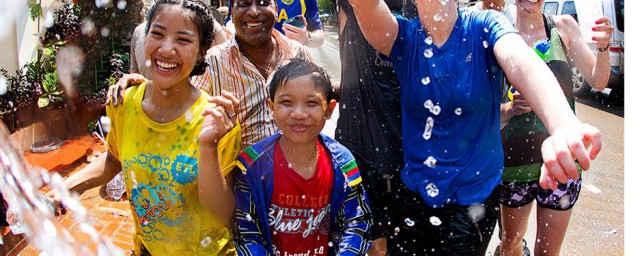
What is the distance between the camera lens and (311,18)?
11.4 feet

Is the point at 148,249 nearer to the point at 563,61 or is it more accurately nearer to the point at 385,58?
the point at 385,58

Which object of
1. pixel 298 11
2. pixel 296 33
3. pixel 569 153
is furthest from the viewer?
pixel 298 11

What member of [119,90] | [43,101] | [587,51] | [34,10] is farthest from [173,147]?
[34,10]

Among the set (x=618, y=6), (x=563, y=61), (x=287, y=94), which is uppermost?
(x=287, y=94)

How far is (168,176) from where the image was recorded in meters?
1.97

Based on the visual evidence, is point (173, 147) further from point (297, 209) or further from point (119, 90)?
point (297, 209)

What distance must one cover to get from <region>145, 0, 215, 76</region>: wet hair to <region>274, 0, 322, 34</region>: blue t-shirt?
131 cm

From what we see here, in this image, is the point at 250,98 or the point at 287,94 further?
the point at 250,98

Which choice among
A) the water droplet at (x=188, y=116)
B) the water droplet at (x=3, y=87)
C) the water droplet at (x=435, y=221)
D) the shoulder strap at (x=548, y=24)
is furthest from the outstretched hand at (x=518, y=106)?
the water droplet at (x=3, y=87)

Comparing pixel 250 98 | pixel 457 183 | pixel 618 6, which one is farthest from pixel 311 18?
pixel 618 6

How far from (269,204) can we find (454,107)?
0.79 m

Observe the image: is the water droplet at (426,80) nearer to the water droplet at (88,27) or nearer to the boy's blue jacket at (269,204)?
the boy's blue jacket at (269,204)

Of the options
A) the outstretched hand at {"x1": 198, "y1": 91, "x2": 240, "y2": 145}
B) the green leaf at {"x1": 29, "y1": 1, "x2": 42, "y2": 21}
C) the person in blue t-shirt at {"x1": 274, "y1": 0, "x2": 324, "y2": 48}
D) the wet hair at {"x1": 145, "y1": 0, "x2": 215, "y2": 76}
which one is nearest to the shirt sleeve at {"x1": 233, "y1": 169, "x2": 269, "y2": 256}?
the outstretched hand at {"x1": 198, "y1": 91, "x2": 240, "y2": 145}

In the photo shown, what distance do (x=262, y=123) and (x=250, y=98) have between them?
0.13m
